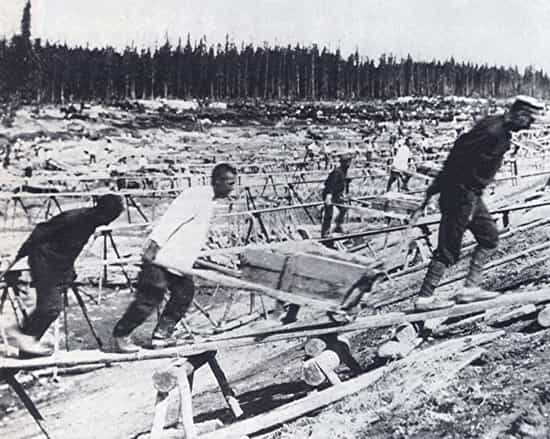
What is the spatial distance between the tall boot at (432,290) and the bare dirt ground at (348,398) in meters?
0.39

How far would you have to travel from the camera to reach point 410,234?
4.65m

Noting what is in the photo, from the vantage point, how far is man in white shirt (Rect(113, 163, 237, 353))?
379cm

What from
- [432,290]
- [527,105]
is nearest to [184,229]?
[432,290]

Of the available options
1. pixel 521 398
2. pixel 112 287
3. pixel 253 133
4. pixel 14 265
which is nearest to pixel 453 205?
pixel 521 398

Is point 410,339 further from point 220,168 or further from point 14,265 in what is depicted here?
point 14,265

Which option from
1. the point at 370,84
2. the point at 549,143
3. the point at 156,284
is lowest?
the point at 156,284

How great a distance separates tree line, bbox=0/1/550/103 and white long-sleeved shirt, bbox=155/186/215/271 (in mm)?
1765

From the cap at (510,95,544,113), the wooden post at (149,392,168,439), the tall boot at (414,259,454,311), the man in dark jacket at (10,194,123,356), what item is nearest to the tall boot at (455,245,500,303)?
the tall boot at (414,259,454,311)

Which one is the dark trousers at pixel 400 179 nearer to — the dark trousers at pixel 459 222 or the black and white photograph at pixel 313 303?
the black and white photograph at pixel 313 303

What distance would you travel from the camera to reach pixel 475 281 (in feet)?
13.4

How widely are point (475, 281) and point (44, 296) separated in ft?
9.31

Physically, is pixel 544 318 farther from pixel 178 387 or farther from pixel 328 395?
pixel 178 387

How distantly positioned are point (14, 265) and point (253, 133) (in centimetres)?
943

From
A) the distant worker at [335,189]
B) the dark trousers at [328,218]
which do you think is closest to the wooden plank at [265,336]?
the distant worker at [335,189]
